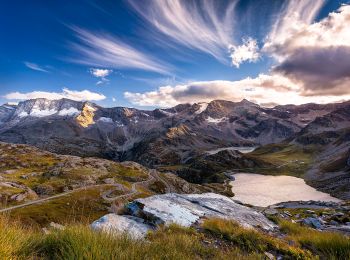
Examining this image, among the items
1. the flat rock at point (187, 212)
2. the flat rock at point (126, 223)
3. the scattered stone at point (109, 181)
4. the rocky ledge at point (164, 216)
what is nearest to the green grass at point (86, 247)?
the rocky ledge at point (164, 216)

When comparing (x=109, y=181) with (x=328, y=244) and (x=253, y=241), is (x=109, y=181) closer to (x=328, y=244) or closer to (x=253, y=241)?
(x=253, y=241)

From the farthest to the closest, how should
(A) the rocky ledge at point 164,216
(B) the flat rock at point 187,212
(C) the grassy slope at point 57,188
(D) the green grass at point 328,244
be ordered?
(C) the grassy slope at point 57,188, (B) the flat rock at point 187,212, (A) the rocky ledge at point 164,216, (D) the green grass at point 328,244

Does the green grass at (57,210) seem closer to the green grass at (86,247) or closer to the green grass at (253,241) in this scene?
the green grass at (253,241)

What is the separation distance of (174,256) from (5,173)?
622 ft

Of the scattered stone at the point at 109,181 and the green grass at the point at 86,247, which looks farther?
the scattered stone at the point at 109,181

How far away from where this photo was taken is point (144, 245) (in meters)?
7.49

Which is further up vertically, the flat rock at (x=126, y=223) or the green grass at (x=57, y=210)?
the flat rock at (x=126, y=223)

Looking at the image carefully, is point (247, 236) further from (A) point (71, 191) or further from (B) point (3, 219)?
(A) point (71, 191)

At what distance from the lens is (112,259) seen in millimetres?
5703

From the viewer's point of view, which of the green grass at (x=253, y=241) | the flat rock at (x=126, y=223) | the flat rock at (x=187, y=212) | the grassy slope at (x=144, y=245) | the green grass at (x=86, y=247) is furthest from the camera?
the flat rock at (x=187, y=212)

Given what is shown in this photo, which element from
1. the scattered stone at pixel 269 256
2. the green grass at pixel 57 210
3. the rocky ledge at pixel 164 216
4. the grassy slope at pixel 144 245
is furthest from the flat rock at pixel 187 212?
the green grass at pixel 57 210

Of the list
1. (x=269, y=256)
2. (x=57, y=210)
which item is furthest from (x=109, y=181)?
(x=269, y=256)

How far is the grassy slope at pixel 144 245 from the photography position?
6.30 m

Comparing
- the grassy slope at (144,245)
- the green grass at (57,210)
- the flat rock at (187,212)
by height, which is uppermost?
the grassy slope at (144,245)
